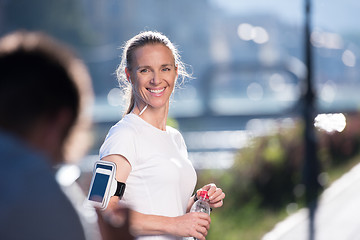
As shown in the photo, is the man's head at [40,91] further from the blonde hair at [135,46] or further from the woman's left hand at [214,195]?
the woman's left hand at [214,195]

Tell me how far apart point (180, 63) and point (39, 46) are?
4.44ft

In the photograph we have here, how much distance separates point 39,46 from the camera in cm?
137

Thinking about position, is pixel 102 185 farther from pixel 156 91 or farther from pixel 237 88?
pixel 237 88

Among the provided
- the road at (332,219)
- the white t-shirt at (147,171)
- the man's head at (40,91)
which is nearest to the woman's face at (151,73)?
the white t-shirt at (147,171)

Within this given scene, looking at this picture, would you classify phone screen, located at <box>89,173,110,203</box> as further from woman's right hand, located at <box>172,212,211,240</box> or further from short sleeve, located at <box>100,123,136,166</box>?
woman's right hand, located at <box>172,212,211,240</box>

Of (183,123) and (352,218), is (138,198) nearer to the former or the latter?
(352,218)

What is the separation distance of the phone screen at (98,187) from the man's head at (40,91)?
2.26ft

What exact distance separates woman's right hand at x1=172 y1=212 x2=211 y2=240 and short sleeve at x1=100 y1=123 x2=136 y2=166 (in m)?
0.27

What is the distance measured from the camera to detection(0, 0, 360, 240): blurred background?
9109mm

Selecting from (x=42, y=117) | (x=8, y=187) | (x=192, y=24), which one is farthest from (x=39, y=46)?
(x=192, y=24)

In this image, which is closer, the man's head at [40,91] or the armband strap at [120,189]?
the man's head at [40,91]

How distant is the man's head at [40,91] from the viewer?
130 centimetres

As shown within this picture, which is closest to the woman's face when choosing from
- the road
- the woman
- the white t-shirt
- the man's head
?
the woman

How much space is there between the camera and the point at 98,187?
204cm
